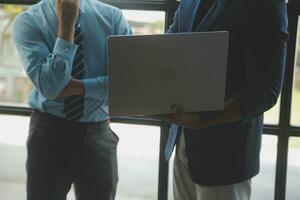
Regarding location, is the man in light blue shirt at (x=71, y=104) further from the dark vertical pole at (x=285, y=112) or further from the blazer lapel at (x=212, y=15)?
the dark vertical pole at (x=285, y=112)

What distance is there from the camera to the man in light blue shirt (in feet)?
5.16

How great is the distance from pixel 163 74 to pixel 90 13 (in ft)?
1.80

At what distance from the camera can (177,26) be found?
1466 mm

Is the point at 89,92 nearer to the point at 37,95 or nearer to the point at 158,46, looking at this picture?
the point at 37,95

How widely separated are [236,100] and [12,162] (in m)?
1.44

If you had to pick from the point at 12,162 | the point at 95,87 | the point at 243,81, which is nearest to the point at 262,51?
the point at 243,81

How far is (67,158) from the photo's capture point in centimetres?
164

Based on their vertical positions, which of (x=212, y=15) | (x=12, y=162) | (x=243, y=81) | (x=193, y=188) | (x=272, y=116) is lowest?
(x=12, y=162)

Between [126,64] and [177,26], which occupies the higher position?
[177,26]

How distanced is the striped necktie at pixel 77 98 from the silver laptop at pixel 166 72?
0.37m

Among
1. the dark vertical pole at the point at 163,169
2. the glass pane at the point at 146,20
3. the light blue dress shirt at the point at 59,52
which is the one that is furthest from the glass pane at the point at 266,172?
the light blue dress shirt at the point at 59,52

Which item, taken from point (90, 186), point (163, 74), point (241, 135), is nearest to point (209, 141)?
point (241, 135)

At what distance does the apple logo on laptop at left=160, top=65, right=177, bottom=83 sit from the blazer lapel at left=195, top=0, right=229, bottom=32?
0.17 m

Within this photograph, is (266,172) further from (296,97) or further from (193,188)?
(193,188)
